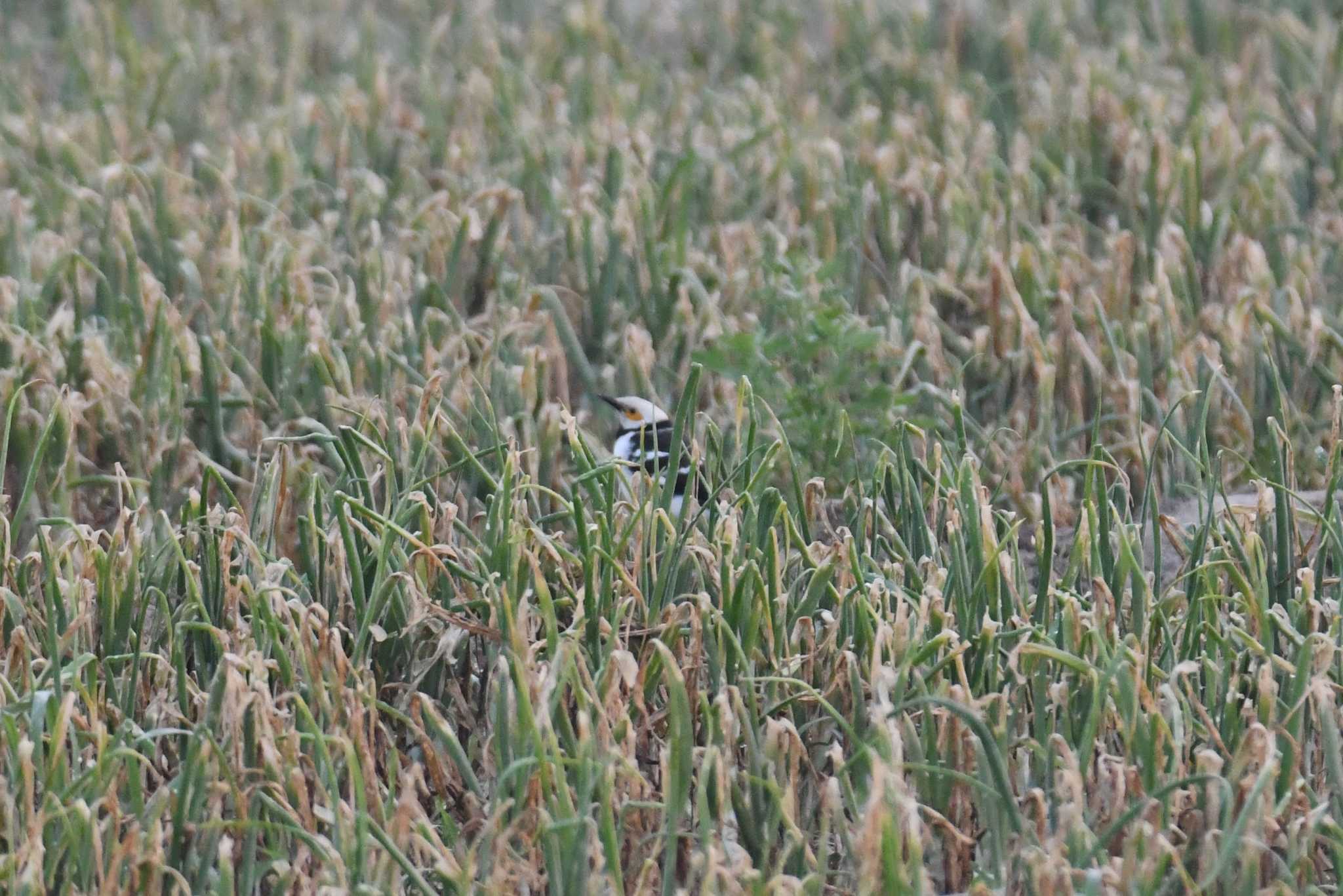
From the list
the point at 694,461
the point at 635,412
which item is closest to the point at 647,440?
the point at 635,412

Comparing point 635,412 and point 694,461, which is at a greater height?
point 694,461

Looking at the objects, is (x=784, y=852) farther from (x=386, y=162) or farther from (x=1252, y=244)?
(x=386, y=162)

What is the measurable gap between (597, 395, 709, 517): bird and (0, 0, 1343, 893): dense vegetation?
7 centimetres

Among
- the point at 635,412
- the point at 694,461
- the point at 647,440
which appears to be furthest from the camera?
the point at 635,412

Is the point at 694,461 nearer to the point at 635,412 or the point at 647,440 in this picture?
the point at 647,440

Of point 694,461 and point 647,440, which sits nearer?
point 694,461

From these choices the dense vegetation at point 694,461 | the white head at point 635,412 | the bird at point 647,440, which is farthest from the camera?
the white head at point 635,412

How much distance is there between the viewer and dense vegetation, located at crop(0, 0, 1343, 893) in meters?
2.29

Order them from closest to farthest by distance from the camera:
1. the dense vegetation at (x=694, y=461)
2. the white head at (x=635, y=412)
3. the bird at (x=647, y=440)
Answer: the dense vegetation at (x=694, y=461) → the bird at (x=647, y=440) → the white head at (x=635, y=412)

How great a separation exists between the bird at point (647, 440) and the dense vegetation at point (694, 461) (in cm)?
7

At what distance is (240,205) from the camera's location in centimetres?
504

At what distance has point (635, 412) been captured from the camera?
145 inches

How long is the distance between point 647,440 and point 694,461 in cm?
73

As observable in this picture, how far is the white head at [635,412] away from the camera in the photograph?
3619 millimetres
